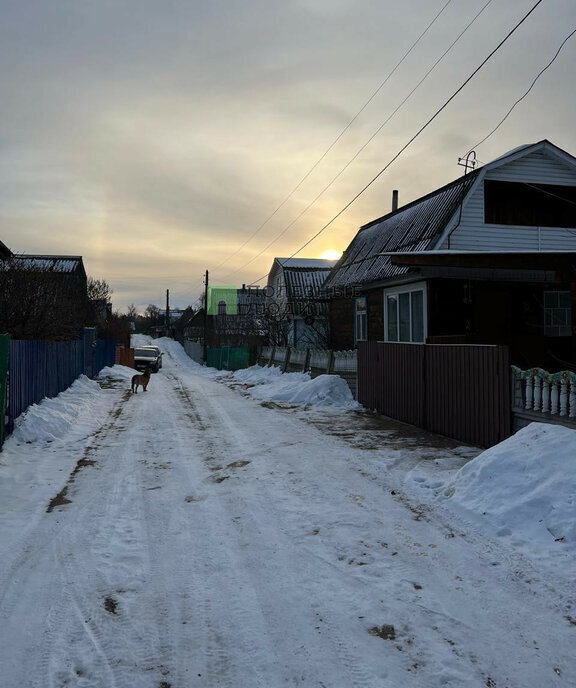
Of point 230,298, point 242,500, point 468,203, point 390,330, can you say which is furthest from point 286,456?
point 230,298

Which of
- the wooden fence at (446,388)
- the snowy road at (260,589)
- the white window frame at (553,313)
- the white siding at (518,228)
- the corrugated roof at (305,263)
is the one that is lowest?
the snowy road at (260,589)

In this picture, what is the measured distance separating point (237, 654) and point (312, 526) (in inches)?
87.5

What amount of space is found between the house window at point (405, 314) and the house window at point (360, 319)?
2205 mm

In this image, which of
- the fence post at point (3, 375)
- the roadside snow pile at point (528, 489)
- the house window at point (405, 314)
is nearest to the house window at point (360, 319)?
the house window at point (405, 314)

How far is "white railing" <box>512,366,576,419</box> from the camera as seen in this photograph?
7.34 metres

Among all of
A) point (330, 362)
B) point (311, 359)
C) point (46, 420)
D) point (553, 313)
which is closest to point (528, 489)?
point (46, 420)

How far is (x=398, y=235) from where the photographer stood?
1847 centimetres

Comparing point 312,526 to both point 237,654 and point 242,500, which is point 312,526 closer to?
point 242,500

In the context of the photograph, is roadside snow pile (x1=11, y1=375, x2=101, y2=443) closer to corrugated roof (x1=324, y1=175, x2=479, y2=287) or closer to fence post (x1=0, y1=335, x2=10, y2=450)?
fence post (x1=0, y1=335, x2=10, y2=450)

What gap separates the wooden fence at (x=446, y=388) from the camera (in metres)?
8.86

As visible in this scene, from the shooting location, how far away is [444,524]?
216 inches

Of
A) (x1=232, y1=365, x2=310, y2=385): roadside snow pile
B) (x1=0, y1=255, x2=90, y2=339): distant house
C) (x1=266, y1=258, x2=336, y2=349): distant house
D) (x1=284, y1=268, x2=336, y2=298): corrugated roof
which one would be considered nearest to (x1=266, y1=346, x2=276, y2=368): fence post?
(x1=232, y1=365, x2=310, y2=385): roadside snow pile

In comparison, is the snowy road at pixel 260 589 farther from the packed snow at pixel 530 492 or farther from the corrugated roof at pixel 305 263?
the corrugated roof at pixel 305 263

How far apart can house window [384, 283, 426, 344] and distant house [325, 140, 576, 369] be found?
0.03 m
